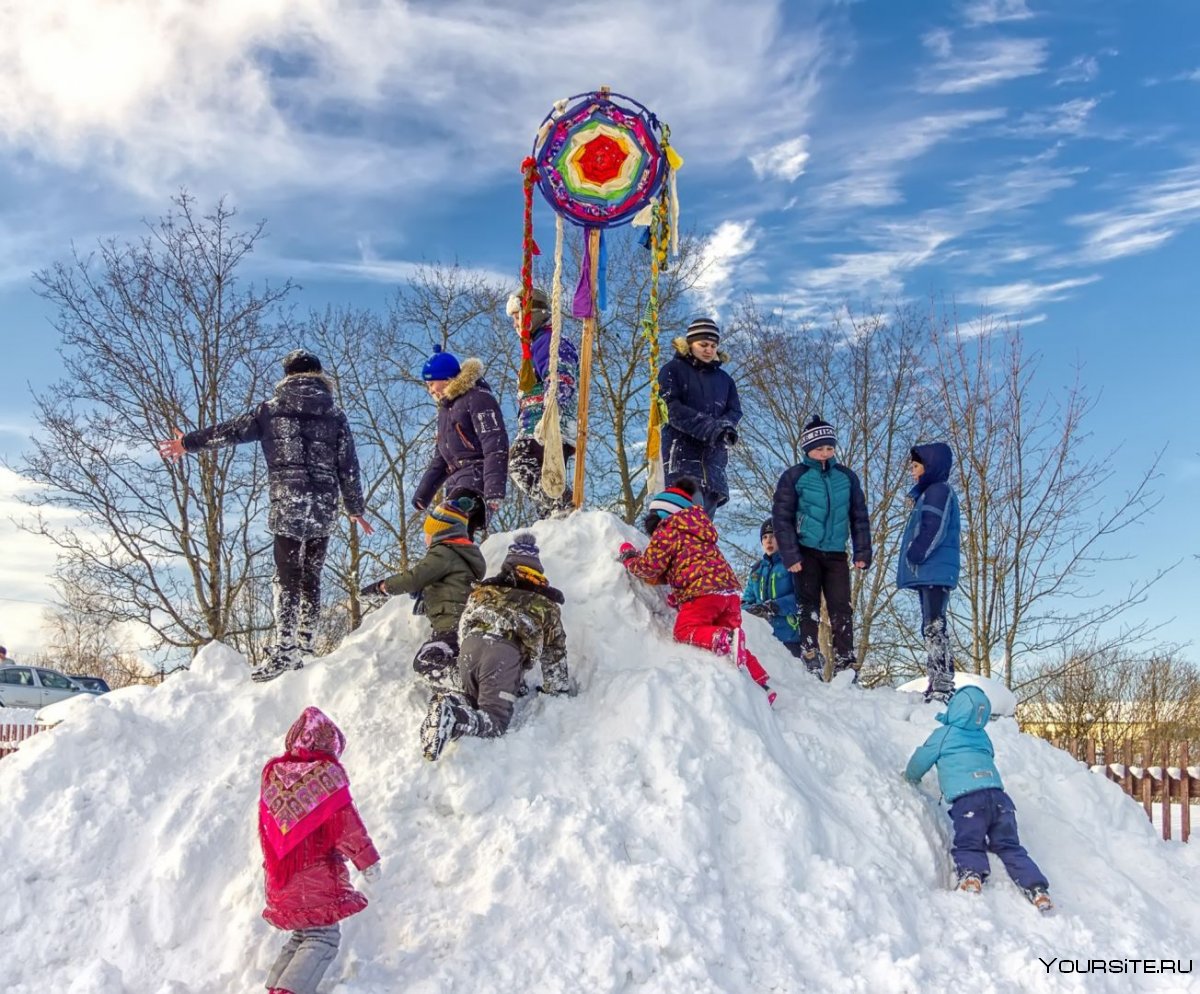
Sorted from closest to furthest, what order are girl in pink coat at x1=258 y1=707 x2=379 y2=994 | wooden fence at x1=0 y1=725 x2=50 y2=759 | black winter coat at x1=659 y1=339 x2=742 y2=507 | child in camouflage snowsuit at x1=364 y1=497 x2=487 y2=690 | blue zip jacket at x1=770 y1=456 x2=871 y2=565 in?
girl in pink coat at x1=258 y1=707 x2=379 y2=994 → child in camouflage snowsuit at x1=364 y1=497 x2=487 y2=690 → blue zip jacket at x1=770 y1=456 x2=871 y2=565 → black winter coat at x1=659 y1=339 x2=742 y2=507 → wooden fence at x1=0 y1=725 x2=50 y2=759

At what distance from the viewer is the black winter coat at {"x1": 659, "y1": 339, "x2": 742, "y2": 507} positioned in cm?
693

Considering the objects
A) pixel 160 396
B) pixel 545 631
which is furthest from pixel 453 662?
pixel 160 396

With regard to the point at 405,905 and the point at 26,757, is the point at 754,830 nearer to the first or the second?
the point at 405,905

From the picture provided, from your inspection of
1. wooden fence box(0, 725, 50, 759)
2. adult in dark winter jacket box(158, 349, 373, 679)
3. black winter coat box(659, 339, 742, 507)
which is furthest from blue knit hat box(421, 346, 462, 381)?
wooden fence box(0, 725, 50, 759)

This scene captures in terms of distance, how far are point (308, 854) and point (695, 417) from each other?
4282 mm

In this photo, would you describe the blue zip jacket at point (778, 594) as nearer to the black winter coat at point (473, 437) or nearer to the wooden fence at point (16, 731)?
the black winter coat at point (473, 437)

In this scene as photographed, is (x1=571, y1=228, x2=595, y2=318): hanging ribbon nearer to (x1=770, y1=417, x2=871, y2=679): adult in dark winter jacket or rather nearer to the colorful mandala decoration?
the colorful mandala decoration

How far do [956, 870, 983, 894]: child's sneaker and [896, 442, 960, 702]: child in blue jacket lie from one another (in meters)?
1.93

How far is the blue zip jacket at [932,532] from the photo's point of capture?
6.54 meters

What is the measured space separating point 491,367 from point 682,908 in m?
14.9

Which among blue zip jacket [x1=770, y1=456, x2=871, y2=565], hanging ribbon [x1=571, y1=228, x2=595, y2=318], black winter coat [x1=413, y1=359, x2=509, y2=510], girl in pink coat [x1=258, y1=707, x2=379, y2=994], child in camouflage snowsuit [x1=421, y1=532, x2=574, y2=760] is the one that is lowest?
girl in pink coat [x1=258, y1=707, x2=379, y2=994]

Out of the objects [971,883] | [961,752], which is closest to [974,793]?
[961,752]

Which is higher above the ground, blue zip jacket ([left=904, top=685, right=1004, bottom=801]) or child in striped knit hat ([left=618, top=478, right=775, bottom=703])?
→ child in striped knit hat ([left=618, top=478, right=775, bottom=703])

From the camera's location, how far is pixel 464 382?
21.1 feet
